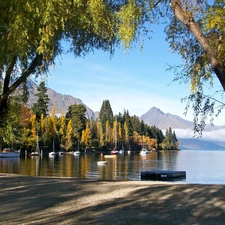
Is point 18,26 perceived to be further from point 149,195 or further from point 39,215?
point 149,195

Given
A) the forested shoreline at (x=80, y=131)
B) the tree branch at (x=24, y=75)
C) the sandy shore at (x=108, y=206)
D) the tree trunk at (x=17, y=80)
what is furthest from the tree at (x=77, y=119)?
the sandy shore at (x=108, y=206)

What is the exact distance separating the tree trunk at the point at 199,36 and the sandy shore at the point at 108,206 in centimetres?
267

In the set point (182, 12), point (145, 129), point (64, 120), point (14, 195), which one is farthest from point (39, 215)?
point (145, 129)

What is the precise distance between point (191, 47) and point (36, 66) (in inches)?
193

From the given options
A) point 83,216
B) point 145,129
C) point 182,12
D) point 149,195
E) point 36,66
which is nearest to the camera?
point 83,216

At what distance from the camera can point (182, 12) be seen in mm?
6660

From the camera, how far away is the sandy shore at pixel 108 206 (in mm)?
5816

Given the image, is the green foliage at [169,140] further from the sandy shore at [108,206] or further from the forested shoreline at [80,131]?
the sandy shore at [108,206]

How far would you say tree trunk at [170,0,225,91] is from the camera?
19.8 ft

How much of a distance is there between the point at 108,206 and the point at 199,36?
397 centimetres

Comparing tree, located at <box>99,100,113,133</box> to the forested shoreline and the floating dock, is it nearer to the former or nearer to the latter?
the forested shoreline

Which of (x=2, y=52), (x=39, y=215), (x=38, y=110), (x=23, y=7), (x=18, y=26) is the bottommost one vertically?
(x=39, y=215)

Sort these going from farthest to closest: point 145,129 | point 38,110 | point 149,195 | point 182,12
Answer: point 145,129, point 38,110, point 149,195, point 182,12

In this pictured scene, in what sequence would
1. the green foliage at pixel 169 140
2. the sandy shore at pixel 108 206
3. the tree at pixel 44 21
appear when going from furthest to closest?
the green foliage at pixel 169 140 → the tree at pixel 44 21 → the sandy shore at pixel 108 206
